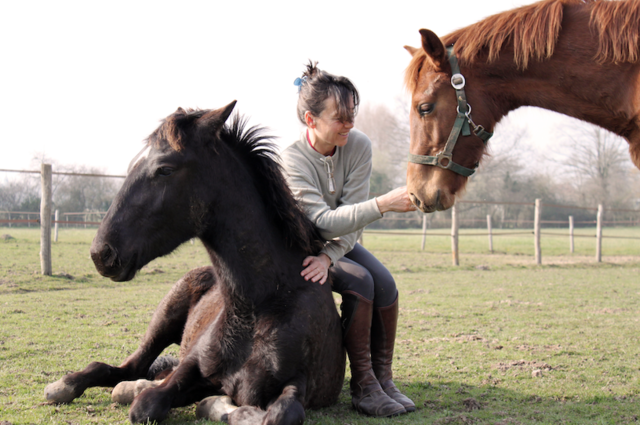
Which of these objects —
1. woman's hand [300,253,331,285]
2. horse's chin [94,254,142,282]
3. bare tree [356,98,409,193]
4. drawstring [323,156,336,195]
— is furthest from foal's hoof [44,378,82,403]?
bare tree [356,98,409,193]

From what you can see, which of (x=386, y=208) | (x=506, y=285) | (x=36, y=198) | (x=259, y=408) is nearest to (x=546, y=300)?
(x=506, y=285)

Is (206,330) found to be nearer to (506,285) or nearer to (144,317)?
(144,317)

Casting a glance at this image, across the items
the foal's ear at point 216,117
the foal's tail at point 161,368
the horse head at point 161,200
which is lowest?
the foal's tail at point 161,368

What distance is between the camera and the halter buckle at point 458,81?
269 cm

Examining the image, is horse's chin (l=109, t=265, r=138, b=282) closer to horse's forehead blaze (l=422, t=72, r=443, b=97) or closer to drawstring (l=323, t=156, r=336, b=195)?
drawstring (l=323, t=156, r=336, b=195)

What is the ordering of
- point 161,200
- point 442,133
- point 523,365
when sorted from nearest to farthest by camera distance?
point 161,200 → point 442,133 → point 523,365

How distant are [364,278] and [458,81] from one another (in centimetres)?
131

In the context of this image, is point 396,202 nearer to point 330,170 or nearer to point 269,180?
point 330,170

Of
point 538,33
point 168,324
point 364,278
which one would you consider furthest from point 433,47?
point 168,324

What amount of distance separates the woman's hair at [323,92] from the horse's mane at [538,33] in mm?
379

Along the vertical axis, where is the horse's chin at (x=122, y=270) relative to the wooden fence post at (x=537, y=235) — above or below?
above

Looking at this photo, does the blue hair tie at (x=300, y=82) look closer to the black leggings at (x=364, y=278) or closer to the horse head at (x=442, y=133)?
the horse head at (x=442, y=133)

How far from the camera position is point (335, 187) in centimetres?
321

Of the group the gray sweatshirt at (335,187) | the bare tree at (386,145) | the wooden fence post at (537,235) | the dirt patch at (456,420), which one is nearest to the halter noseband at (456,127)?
the gray sweatshirt at (335,187)
